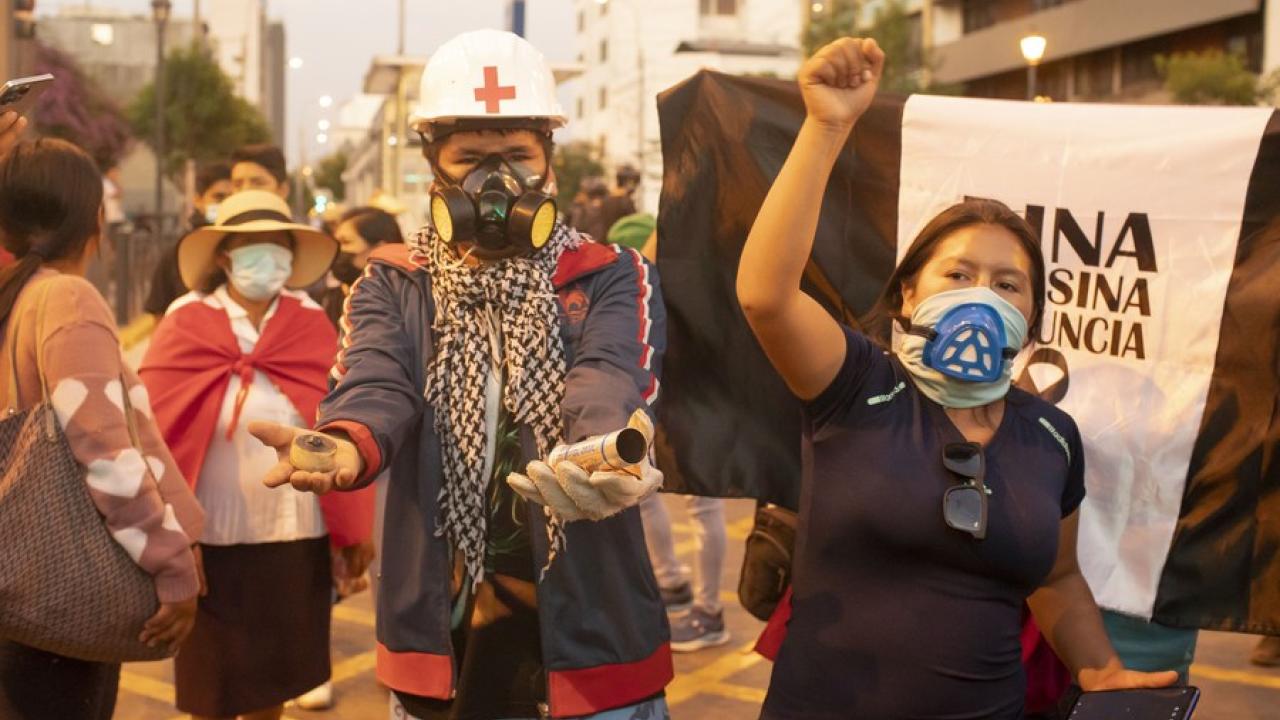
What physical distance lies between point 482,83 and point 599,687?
1202 mm

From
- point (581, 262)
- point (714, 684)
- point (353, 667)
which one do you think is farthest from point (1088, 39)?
point (581, 262)

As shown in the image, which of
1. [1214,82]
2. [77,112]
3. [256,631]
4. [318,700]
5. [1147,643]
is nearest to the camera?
[1147,643]

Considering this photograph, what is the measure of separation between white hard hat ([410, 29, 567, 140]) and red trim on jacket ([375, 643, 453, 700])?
1059mm

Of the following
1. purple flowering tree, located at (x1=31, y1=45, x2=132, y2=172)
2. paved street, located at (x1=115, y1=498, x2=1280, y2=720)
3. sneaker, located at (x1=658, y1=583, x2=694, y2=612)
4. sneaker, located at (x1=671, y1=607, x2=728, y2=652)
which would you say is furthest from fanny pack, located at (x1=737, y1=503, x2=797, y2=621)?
purple flowering tree, located at (x1=31, y1=45, x2=132, y2=172)

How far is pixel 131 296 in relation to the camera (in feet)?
74.7

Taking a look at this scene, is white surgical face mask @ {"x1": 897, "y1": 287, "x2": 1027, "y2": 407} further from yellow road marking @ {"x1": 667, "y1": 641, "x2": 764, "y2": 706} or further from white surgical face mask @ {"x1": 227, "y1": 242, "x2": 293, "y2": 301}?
yellow road marking @ {"x1": 667, "y1": 641, "x2": 764, "y2": 706}

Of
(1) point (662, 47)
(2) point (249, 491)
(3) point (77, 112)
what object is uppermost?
(1) point (662, 47)

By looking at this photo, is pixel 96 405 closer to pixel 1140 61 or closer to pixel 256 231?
pixel 256 231

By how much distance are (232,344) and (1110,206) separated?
8.69 feet

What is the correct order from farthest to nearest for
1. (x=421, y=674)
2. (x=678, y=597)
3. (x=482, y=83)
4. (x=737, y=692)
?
(x=678, y=597)
(x=737, y=692)
(x=482, y=83)
(x=421, y=674)

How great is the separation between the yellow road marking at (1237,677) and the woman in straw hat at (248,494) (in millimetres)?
3713

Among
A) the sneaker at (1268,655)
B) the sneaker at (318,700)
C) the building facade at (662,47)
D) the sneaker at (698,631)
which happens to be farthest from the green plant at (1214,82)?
the building facade at (662,47)

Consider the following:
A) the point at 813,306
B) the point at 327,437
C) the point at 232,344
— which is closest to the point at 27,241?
the point at 232,344

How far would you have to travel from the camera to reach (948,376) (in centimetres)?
270
